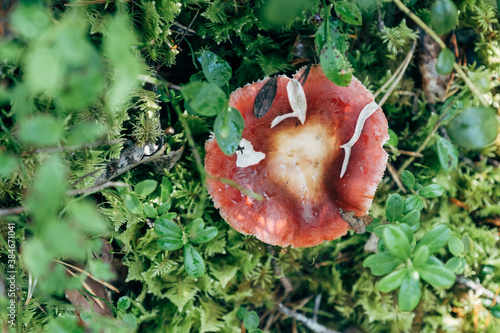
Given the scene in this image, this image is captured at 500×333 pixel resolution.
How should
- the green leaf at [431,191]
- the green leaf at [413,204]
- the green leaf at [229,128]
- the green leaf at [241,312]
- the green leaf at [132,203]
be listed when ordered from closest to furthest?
the green leaf at [229,128] < the green leaf at [132,203] < the green leaf at [413,204] < the green leaf at [431,191] < the green leaf at [241,312]

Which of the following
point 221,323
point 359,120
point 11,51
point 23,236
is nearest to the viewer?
point 11,51

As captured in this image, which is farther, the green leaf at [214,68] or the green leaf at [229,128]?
the green leaf at [214,68]

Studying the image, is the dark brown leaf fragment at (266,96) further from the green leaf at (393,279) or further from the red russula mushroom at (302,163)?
the green leaf at (393,279)

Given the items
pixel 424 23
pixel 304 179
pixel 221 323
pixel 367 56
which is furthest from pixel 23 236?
pixel 424 23

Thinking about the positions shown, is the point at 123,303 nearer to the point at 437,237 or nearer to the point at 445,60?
the point at 437,237

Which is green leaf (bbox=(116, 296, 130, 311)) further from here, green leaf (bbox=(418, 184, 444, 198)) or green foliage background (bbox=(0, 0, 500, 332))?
green leaf (bbox=(418, 184, 444, 198))

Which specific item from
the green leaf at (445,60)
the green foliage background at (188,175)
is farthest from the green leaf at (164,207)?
the green leaf at (445,60)

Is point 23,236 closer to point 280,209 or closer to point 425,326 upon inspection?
point 280,209

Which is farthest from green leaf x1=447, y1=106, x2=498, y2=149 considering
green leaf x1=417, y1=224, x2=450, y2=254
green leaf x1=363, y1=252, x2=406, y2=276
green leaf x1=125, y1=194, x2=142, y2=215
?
green leaf x1=125, y1=194, x2=142, y2=215
